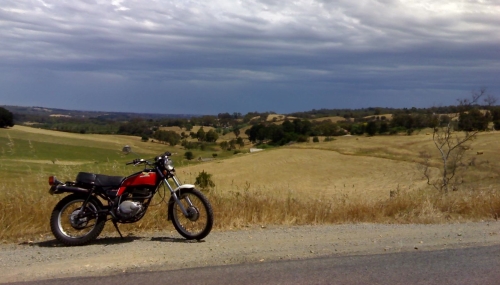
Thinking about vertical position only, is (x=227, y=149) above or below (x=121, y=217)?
below

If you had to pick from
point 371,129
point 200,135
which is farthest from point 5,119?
point 371,129

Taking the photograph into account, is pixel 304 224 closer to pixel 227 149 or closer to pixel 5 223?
pixel 5 223

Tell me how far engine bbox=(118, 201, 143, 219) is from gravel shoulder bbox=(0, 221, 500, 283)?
35 cm

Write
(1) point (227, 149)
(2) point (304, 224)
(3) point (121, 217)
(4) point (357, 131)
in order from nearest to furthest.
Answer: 1. (3) point (121, 217)
2. (2) point (304, 224)
3. (1) point (227, 149)
4. (4) point (357, 131)

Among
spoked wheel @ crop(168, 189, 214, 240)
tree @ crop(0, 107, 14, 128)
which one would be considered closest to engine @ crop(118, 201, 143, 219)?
spoked wheel @ crop(168, 189, 214, 240)

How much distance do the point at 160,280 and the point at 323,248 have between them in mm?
2332

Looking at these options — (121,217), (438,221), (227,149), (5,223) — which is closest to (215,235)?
(121,217)

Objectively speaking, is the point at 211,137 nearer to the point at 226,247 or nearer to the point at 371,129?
the point at 371,129

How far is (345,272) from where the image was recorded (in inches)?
247

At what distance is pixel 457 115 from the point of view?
79.9 feet

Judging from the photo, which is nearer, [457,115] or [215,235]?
[215,235]

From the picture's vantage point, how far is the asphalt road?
5.94 m

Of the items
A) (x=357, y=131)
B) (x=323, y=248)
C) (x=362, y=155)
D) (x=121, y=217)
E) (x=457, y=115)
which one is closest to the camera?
(x=323, y=248)

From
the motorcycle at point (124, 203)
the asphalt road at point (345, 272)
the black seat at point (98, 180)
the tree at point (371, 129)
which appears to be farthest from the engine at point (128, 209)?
the tree at point (371, 129)
